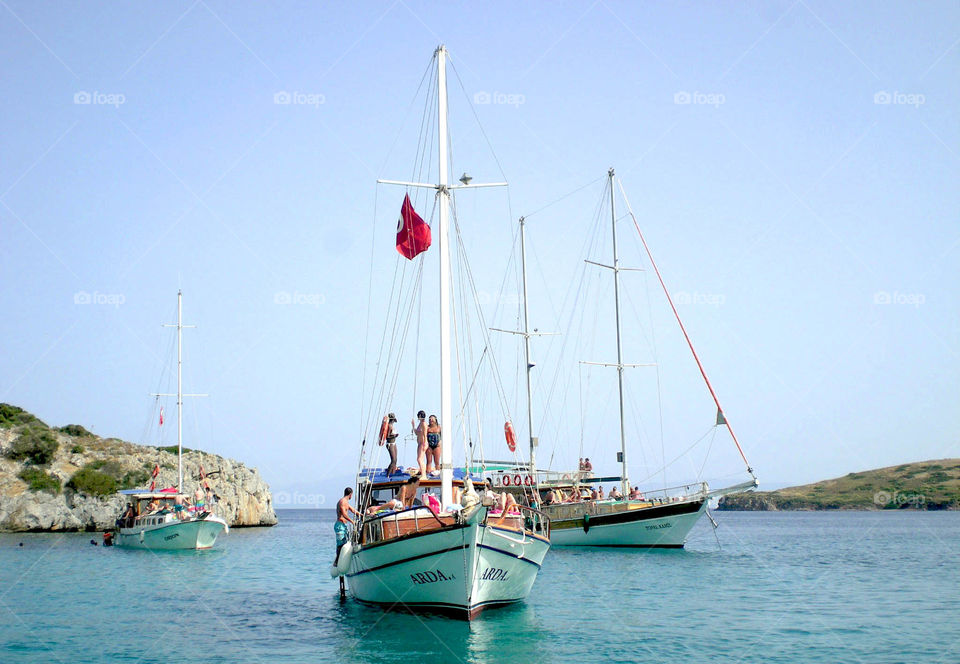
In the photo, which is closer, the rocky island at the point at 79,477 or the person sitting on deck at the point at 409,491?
the person sitting on deck at the point at 409,491

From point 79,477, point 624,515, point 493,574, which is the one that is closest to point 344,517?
point 493,574

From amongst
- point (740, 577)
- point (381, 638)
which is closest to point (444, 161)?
point (381, 638)

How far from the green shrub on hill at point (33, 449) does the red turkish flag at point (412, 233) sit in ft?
258

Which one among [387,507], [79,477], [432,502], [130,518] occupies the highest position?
[79,477]

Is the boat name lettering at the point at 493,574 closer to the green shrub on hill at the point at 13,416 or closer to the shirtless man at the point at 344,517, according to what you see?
the shirtless man at the point at 344,517

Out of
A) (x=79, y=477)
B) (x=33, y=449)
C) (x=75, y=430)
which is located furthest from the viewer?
(x=75, y=430)

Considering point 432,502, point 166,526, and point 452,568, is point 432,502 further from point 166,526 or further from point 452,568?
point 166,526

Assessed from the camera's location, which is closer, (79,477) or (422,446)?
(422,446)

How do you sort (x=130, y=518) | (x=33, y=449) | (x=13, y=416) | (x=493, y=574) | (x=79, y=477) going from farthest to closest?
(x=13, y=416)
(x=33, y=449)
(x=79, y=477)
(x=130, y=518)
(x=493, y=574)

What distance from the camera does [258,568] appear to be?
41938 mm

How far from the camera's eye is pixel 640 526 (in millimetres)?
45906

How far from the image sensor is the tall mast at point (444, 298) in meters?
21.4

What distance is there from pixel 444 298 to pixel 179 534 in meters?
40.1

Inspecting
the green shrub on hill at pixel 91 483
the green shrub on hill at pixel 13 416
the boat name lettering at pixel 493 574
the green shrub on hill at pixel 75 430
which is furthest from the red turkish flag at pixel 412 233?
the green shrub on hill at pixel 75 430
